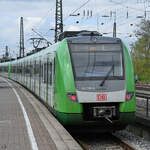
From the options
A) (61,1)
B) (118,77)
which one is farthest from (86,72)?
(61,1)

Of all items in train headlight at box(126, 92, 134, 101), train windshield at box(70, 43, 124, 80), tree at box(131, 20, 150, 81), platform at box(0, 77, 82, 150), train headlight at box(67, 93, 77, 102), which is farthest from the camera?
tree at box(131, 20, 150, 81)

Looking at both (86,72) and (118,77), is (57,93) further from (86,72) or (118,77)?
(118,77)

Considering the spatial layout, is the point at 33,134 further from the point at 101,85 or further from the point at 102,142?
the point at 102,142

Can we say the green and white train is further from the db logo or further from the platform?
the platform

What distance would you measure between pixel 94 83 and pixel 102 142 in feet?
5.97

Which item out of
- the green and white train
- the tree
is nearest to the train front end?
the green and white train

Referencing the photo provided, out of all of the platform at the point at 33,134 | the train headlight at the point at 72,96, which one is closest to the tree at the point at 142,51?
the platform at the point at 33,134

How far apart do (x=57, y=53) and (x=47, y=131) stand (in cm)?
254

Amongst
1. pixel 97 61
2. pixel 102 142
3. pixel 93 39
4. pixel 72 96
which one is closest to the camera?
pixel 72 96

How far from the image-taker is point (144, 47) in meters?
55.0

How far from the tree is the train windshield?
44140 mm

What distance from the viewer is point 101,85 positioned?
34.4ft

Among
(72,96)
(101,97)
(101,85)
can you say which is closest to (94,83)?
(101,85)

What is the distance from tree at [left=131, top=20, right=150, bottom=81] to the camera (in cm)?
5462
